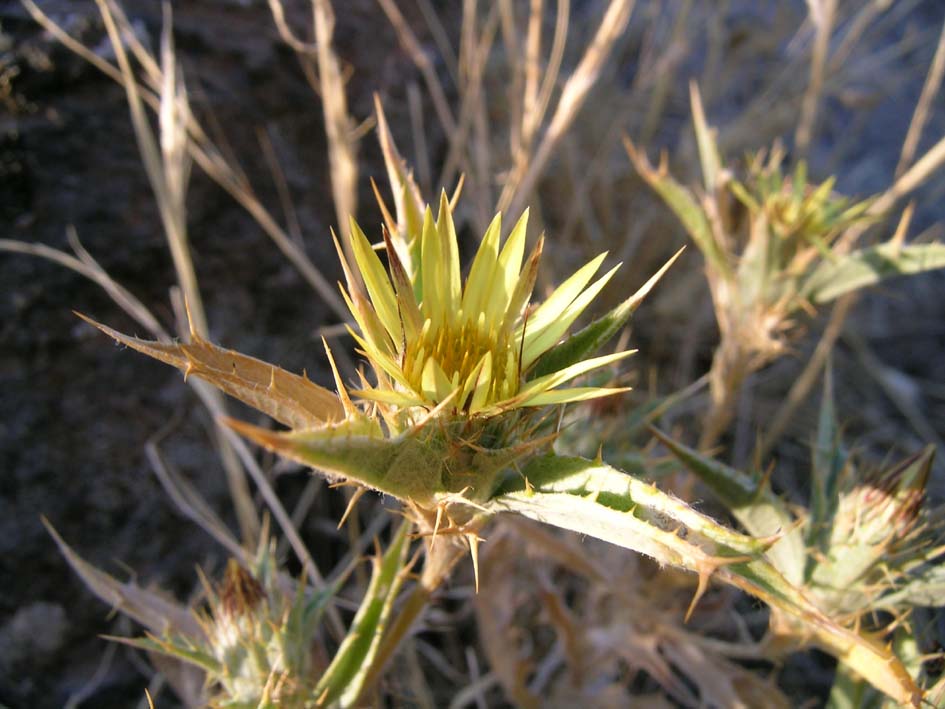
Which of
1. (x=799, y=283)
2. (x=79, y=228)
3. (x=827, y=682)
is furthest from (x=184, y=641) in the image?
(x=827, y=682)

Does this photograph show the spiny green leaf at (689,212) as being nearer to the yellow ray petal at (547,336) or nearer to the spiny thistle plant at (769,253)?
the spiny thistle plant at (769,253)

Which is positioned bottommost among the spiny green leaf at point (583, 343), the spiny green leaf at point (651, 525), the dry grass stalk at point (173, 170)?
the spiny green leaf at point (651, 525)

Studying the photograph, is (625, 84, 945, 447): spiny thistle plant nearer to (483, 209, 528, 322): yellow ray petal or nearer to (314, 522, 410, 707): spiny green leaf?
(483, 209, 528, 322): yellow ray petal

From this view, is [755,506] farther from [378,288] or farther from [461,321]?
[378,288]

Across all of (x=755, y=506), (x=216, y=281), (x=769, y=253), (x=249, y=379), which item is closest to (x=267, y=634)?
(x=249, y=379)

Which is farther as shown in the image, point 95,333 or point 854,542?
point 95,333

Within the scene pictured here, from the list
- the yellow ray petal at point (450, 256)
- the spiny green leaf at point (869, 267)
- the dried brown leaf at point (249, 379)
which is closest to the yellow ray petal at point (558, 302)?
the yellow ray petal at point (450, 256)

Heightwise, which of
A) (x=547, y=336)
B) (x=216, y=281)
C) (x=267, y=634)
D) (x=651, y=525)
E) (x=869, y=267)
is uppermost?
(x=869, y=267)
